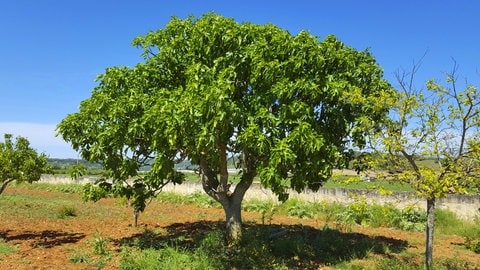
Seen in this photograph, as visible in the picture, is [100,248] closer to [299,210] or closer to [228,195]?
[228,195]

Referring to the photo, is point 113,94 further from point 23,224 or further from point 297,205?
point 297,205

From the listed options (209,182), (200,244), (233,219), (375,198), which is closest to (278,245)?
(233,219)

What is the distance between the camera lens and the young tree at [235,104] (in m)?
10.5

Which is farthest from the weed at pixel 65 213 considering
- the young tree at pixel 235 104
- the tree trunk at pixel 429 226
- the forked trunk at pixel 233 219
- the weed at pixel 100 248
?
the tree trunk at pixel 429 226

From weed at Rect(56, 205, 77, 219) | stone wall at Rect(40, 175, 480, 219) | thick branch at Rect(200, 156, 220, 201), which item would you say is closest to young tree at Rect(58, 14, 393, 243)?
thick branch at Rect(200, 156, 220, 201)

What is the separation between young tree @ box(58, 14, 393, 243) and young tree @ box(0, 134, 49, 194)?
15.0 feet

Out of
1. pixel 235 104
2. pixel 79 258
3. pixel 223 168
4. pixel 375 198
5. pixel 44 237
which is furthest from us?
pixel 375 198

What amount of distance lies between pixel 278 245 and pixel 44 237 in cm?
908

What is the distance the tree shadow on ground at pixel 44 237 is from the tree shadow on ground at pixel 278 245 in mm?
2073

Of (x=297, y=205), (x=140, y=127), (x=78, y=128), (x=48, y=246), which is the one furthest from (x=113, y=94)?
(x=297, y=205)

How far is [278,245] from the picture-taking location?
1405cm

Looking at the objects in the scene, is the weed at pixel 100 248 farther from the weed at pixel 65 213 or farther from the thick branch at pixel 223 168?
the weed at pixel 65 213

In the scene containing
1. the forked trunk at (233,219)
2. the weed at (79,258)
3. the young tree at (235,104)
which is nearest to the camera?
the young tree at (235,104)

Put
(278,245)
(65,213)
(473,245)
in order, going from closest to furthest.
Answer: (278,245) → (473,245) → (65,213)
